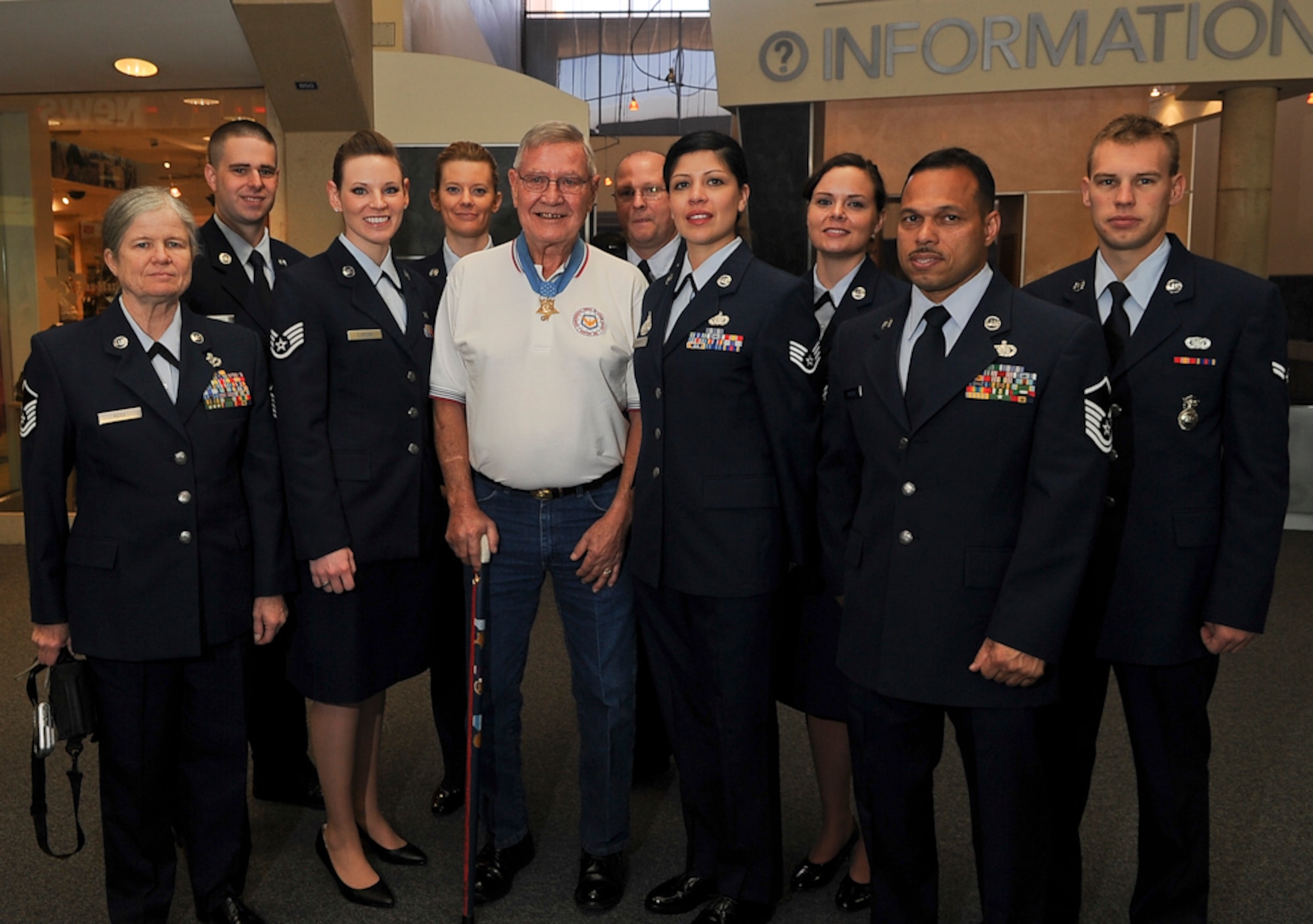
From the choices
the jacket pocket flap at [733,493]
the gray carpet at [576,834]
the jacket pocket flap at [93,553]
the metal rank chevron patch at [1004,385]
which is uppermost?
the metal rank chevron patch at [1004,385]

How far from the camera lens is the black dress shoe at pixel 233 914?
259cm

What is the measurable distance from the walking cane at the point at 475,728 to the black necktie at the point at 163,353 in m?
0.77

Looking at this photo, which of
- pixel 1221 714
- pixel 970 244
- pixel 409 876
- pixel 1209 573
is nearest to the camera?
pixel 970 244


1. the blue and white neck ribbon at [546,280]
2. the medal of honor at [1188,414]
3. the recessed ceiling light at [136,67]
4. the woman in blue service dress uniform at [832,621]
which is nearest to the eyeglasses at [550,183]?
the blue and white neck ribbon at [546,280]

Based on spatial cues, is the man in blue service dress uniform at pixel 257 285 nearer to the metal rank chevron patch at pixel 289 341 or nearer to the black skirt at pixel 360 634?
the black skirt at pixel 360 634

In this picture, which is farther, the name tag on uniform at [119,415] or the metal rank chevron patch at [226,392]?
the metal rank chevron patch at [226,392]

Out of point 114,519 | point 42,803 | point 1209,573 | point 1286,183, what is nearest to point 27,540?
point 114,519

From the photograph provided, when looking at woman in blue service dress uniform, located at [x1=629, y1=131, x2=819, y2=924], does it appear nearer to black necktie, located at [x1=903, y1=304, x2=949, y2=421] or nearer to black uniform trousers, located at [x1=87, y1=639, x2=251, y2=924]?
black necktie, located at [x1=903, y1=304, x2=949, y2=421]

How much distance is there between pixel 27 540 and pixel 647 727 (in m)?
1.88

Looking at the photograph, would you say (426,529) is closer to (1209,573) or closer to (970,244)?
(970,244)

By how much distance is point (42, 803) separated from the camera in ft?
7.93

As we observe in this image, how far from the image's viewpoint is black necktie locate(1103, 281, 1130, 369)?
90.4 inches

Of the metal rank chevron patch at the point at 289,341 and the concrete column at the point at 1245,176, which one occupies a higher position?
the concrete column at the point at 1245,176

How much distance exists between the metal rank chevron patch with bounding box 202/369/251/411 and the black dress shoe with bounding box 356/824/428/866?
1.22 m
